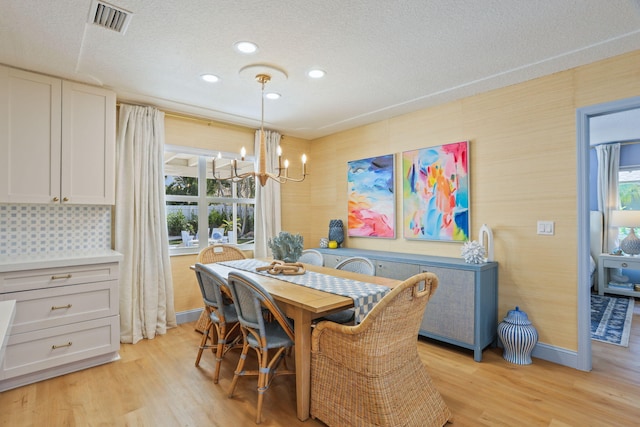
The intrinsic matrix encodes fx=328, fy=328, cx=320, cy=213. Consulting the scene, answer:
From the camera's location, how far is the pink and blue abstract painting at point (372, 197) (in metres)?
4.01

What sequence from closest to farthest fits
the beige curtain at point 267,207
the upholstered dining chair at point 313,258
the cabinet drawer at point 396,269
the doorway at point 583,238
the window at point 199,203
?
the doorway at point 583,238 → the cabinet drawer at point 396,269 → the upholstered dining chair at point 313,258 → the window at point 199,203 → the beige curtain at point 267,207

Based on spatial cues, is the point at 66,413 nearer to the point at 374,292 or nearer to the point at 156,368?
the point at 156,368

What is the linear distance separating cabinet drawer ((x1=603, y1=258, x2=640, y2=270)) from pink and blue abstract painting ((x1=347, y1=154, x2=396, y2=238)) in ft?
12.0

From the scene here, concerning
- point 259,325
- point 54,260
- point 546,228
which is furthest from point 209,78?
point 546,228

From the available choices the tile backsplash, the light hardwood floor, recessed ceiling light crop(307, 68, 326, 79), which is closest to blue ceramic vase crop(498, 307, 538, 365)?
the light hardwood floor

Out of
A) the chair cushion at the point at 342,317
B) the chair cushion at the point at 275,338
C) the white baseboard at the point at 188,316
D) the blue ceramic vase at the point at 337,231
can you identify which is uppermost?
the blue ceramic vase at the point at 337,231

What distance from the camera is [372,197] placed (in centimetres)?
421

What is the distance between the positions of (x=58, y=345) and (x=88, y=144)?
1.73m

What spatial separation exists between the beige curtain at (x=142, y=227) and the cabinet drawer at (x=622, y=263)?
6.17 meters

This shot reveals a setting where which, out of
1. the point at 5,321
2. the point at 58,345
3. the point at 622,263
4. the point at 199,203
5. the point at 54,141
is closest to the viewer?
the point at 5,321

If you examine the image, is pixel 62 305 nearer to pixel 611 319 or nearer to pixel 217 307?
pixel 217 307

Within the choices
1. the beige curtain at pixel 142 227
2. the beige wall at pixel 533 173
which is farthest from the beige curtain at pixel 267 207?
the beige wall at pixel 533 173

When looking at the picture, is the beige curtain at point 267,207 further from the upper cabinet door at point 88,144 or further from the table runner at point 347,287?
the upper cabinet door at point 88,144

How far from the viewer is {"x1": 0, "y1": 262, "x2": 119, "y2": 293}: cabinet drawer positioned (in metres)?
2.42
